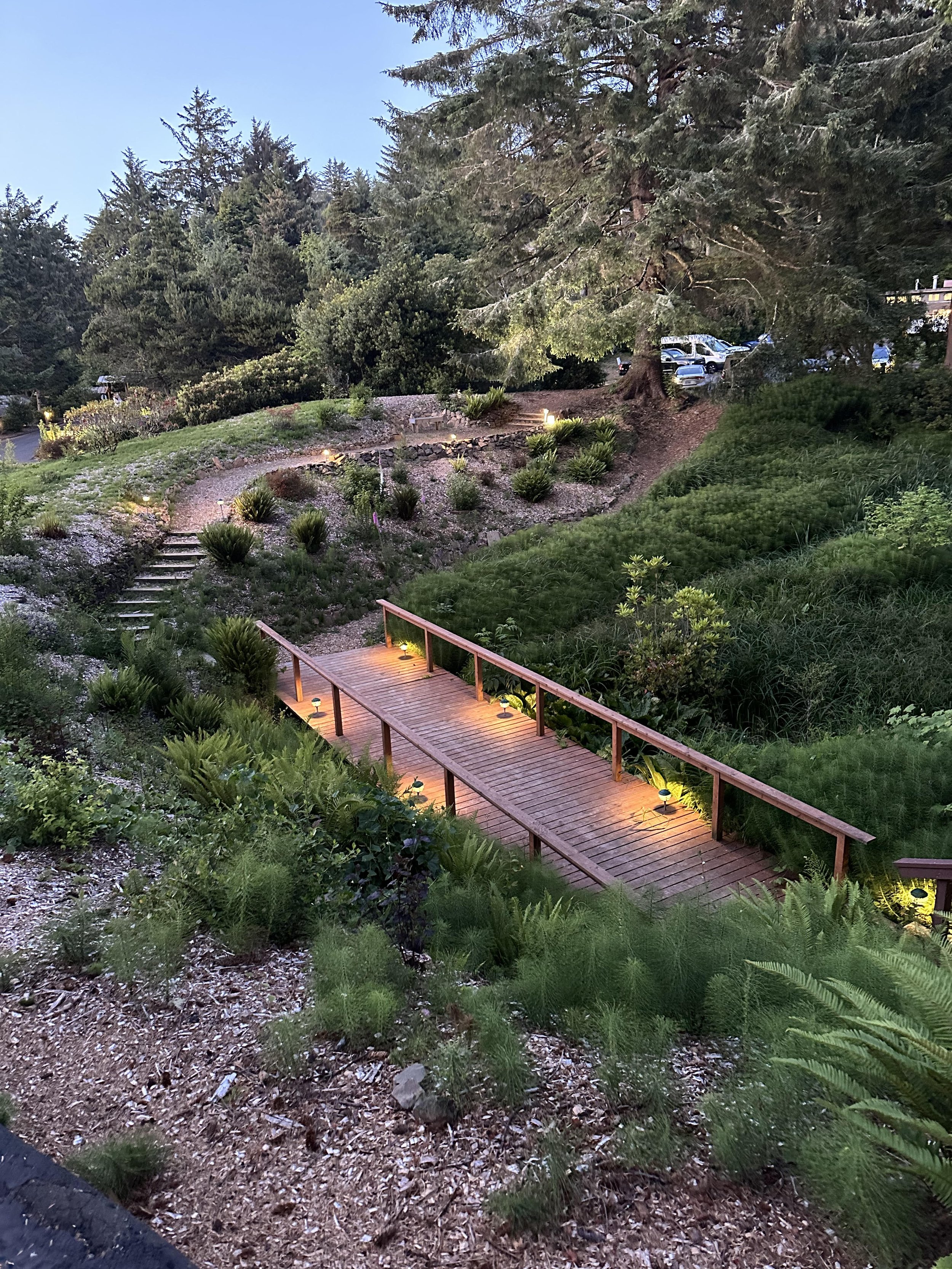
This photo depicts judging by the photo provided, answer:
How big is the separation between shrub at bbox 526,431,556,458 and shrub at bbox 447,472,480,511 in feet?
6.94

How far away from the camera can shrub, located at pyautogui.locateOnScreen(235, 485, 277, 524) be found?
43.8 feet

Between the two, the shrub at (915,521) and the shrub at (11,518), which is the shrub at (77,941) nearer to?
the shrub at (11,518)

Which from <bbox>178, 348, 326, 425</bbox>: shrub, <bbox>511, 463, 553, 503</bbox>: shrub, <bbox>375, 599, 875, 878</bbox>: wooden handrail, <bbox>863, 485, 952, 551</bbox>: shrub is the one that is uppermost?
<bbox>178, 348, 326, 425</bbox>: shrub

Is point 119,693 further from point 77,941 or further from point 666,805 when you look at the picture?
point 666,805

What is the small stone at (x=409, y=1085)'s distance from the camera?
2.55m

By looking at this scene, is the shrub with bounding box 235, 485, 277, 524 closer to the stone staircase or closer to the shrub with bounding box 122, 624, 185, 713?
the stone staircase

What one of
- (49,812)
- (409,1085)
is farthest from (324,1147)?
(49,812)

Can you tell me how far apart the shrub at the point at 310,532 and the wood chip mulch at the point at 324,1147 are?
9.99 metres

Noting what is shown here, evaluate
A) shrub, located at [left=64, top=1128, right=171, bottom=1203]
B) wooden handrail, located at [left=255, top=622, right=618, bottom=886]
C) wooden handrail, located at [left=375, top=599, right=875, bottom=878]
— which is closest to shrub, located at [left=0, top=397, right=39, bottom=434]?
wooden handrail, located at [left=255, top=622, right=618, bottom=886]

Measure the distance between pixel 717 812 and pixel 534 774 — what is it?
5.39 feet

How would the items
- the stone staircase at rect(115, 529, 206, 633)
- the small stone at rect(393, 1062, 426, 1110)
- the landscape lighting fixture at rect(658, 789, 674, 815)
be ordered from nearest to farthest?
1. the small stone at rect(393, 1062, 426, 1110)
2. the landscape lighting fixture at rect(658, 789, 674, 815)
3. the stone staircase at rect(115, 529, 206, 633)

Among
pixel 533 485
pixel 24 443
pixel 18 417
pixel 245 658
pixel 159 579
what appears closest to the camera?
pixel 245 658

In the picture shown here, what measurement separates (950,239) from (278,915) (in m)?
17.8

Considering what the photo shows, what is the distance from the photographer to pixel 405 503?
1406 centimetres
